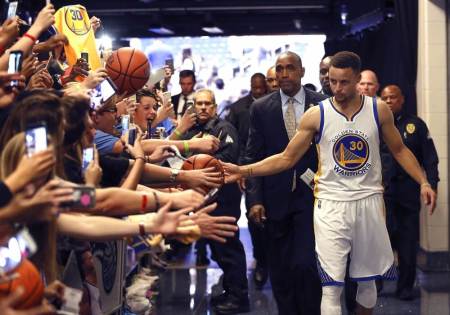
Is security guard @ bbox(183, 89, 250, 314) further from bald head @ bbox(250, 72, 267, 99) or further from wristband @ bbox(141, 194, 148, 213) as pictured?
wristband @ bbox(141, 194, 148, 213)

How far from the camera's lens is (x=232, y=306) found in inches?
334

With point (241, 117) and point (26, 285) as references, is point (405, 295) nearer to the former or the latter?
point (241, 117)

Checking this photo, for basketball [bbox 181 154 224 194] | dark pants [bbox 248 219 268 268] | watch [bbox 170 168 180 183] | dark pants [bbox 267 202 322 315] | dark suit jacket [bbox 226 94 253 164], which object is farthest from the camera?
dark suit jacket [bbox 226 94 253 164]

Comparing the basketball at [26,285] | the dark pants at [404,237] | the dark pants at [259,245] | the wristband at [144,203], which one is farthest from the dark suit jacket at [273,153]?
the basketball at [26,285]

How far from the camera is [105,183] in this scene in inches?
213

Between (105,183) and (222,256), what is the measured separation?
3.51m

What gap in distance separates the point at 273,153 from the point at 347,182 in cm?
97

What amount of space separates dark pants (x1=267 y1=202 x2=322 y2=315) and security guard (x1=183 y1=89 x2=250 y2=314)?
120 cm

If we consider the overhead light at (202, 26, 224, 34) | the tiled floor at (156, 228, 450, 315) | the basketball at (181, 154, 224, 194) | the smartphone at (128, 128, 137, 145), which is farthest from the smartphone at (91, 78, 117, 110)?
the overhead light at (202, 26, 224, 34)

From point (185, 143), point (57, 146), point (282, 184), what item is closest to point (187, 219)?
point (57, 146)

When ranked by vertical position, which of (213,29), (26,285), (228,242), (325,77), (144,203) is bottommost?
(228,242)

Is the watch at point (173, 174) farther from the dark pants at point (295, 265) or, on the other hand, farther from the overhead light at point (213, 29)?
the overhead light at point (213, 29)

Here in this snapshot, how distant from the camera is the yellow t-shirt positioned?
6.55 meters

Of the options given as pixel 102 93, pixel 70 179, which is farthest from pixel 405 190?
pixel 70 179
